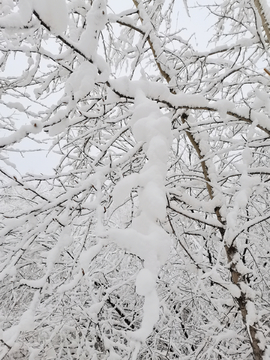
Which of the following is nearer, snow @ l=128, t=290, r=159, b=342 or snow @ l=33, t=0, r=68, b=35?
snow @ l=128, t=290, r=159, b=342

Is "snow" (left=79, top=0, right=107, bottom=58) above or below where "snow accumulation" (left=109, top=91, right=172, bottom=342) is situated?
above

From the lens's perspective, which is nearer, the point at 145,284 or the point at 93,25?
the point at 145,284

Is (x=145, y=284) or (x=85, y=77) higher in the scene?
(x=85, y=77)

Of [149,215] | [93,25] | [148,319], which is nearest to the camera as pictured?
[148,319]

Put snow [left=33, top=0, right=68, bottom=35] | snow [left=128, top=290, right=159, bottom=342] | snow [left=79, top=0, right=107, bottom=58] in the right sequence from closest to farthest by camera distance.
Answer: snow [left=128, top=290, right=159, bottom=342]
snow [left=33, top=0, right=68, bottom=35]
snow [left=79, top=0, right=107, bottom=58]

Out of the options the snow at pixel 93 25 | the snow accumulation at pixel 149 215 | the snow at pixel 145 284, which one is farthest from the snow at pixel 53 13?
the snow at pixel 145 284

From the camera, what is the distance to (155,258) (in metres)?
0.66

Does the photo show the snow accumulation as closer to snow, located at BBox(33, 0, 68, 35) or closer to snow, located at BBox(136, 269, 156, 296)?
snow, located at BBox(136, 269, 156, 296)

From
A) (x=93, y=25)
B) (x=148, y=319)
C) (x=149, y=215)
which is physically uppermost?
(x=93, y=25)

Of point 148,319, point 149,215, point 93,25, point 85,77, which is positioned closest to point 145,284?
point 148,319

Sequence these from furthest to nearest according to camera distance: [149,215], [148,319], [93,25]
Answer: [93,25]
[149,215]
[148,319]

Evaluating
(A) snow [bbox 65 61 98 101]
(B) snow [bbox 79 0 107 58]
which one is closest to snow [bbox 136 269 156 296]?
(A) snow [bbox 65 61 98 101]

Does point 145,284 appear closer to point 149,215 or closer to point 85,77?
point 149,215

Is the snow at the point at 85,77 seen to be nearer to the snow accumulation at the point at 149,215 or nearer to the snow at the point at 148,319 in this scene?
the snow accumulation at the point at 149,215
